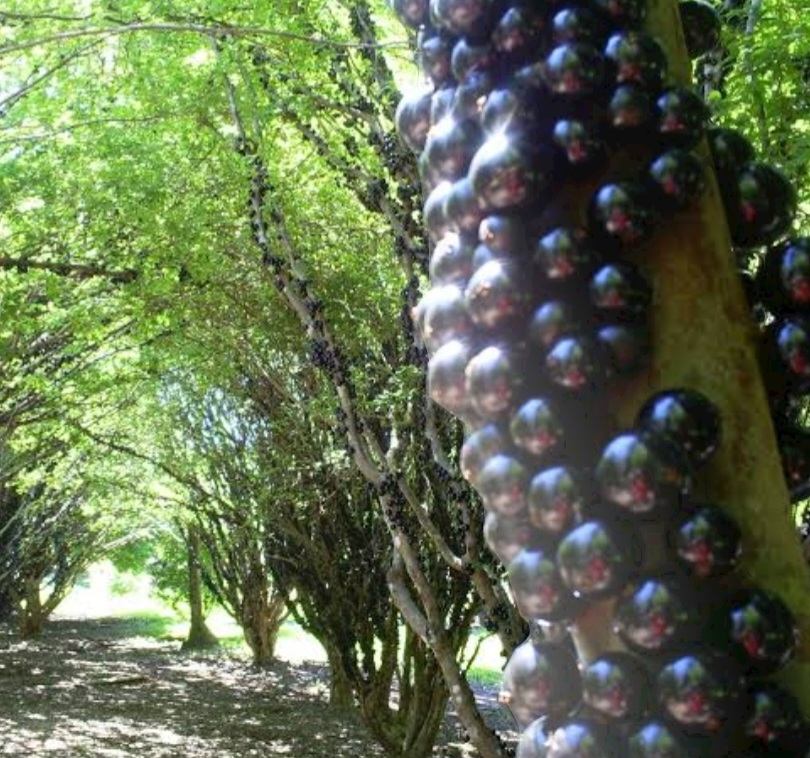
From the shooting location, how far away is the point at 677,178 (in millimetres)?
1275

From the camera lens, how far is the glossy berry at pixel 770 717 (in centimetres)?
116

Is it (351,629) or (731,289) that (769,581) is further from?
(351,629)

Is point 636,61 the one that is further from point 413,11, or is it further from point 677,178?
point 413,11

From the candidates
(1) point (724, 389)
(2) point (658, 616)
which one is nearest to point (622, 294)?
(1) point (724, 389)

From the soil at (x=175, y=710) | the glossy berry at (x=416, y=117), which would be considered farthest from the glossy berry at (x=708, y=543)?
the soil at (x=175, y=710)

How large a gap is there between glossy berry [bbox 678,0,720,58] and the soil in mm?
6544

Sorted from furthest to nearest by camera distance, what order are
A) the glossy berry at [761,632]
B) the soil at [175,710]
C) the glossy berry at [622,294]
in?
the soil at [175,710]
the glossy berry at [622,294]
the glossy berry at [761,632]

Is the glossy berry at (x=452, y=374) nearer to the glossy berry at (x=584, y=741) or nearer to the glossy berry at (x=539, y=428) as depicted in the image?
the glossy berry at (x=539, y=428)

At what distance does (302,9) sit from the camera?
18.5 feet

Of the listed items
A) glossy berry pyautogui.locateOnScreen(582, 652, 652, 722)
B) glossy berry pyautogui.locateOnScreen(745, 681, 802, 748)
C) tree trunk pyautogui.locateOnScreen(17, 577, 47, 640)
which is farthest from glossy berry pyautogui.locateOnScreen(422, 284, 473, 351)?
tree trunk pyautogui.locateOnScreen(17, 577, 47, 640)

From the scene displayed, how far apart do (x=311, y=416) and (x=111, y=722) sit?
537 centimetres

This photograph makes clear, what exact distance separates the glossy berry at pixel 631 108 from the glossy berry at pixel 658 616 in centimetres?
56

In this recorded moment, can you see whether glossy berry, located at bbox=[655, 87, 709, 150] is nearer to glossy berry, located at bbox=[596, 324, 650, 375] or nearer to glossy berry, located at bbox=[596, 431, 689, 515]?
glossy berry, located at bbox=[596, 324, 650, 375]

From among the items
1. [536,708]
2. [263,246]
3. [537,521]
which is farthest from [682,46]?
[263,246]
